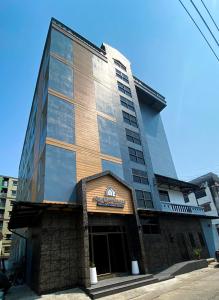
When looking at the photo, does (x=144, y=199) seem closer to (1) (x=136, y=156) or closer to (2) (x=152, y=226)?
(2) (x=152, y=226)

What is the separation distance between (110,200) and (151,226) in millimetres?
5178

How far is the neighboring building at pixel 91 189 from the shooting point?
11133 mm

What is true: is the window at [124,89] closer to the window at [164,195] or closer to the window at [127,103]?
the window at [127,103]

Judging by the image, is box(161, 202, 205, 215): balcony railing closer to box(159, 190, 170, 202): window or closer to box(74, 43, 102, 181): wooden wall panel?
box(159, 190, 170, 202): window

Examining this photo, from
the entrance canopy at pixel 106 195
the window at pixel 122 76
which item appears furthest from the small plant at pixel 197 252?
the window at pixel 122 76

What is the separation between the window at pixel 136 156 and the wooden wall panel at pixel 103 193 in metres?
5.13

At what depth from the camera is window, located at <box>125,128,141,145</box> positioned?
20658 mm

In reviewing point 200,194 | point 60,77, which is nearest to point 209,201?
point 200,194

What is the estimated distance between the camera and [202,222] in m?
21.6

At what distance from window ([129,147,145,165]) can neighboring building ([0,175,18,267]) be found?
38778 mm

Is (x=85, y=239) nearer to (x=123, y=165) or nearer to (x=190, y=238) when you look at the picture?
(x=123, y=165)

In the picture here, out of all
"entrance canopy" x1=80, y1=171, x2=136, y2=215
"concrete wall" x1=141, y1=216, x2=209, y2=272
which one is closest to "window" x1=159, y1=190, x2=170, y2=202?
"concrete wall" x1=141, y1=216, x2=209, y2=272

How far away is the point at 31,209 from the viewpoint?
1116 centimetres

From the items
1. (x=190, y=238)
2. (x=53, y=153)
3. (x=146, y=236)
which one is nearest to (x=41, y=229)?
(x=53, y=153)
